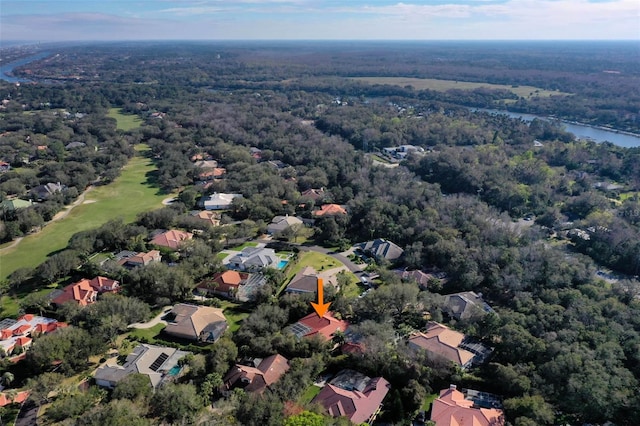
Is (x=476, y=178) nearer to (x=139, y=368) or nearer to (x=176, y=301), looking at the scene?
(x=176, y=301)

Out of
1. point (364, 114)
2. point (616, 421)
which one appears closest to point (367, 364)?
point (616, 421)

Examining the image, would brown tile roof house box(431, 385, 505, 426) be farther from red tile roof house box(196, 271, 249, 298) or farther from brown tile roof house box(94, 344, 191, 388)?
red tile roof house box(196, 271, 249, 298)

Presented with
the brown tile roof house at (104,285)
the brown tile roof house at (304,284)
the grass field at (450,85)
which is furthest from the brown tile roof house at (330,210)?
the grass field at (450,85)

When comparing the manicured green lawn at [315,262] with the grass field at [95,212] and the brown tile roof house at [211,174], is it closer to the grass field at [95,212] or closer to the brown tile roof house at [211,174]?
the grass field at [95,212]

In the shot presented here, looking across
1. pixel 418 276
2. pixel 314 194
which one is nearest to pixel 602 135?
pixel 314 194

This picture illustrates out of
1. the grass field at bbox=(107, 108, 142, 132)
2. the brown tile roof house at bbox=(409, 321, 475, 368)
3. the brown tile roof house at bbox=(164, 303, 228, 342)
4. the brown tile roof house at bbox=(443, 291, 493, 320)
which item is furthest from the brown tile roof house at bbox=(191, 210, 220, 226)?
the grass field at bbox=(107, 108, 142, 132)
